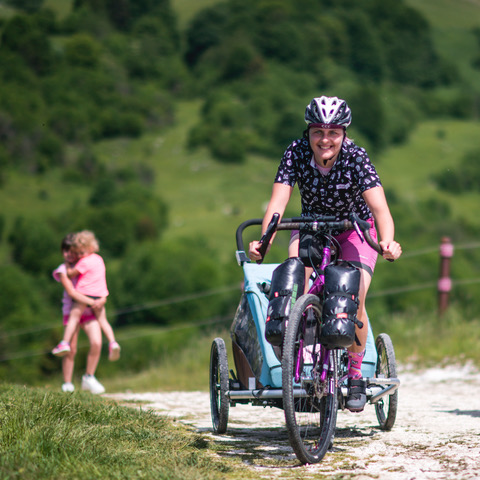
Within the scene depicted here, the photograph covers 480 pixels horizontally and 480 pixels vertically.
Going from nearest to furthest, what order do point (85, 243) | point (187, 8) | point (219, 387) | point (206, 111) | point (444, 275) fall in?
point (219, 387), point (85, 243), point (444, 275), point (206, 111), point (187, 8)

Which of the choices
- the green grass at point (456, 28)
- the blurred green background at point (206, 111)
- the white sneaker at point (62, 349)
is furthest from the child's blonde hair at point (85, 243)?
the green grass at point (456, 28)

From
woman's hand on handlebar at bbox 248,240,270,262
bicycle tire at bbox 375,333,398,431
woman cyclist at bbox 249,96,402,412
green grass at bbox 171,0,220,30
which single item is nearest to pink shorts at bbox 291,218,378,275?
woman cyclist at bbox 249,96,402,412

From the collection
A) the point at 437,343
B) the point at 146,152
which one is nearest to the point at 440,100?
the point at 146,152

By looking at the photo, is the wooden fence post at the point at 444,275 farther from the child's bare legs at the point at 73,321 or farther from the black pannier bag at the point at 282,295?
the black pannier bag at the point at 282,295

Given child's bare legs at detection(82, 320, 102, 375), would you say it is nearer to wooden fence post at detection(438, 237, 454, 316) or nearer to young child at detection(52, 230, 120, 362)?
young child at detection(52, 230, 120, 362)

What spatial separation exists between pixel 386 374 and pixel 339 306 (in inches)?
48.6

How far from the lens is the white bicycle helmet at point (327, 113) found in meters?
4.31

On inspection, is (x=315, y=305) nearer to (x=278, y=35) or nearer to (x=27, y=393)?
(x=27, y=393)

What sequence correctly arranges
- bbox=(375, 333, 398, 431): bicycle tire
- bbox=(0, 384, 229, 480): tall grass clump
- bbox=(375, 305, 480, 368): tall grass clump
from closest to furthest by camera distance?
bbox=(0, 384, 229, 480): tall grass clump
bbox=(375, 333, 398, 431): bicycle tire
bbox=(375, 305, 480, 368): tall grass clump

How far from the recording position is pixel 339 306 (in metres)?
3.98

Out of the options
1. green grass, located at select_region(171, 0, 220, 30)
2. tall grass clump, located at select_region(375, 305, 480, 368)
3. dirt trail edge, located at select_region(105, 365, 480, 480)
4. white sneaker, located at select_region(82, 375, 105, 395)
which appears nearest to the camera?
dirt trail edge, located at select_region(105, 365, 480, 480)

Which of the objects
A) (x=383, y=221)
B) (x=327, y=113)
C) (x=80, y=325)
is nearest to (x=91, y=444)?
(x=383, y=221)

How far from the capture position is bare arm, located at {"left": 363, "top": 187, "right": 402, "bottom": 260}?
3.96 m

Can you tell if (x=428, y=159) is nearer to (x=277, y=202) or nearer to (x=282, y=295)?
(x=277, y=202)
